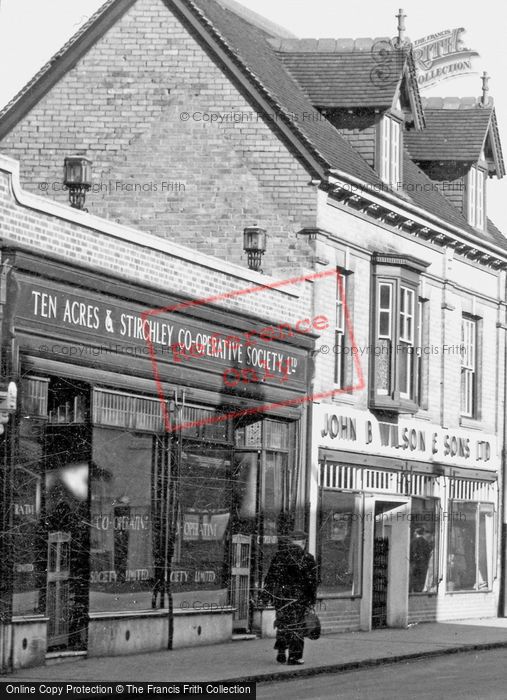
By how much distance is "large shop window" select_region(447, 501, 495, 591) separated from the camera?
3150 centimetres

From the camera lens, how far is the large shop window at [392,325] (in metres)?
27.9

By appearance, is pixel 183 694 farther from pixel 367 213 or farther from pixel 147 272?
pixel 367 213

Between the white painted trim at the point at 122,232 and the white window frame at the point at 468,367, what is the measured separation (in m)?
7.93

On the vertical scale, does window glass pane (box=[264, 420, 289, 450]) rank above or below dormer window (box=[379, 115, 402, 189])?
below

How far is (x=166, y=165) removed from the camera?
2622 centimetres

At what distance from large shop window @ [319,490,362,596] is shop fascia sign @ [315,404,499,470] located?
36.4 inches

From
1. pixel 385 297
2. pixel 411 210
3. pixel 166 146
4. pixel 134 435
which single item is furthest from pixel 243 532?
pixel 411 210

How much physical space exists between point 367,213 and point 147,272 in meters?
7.88

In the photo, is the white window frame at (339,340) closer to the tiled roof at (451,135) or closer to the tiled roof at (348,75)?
the tiled roof at (348,75)

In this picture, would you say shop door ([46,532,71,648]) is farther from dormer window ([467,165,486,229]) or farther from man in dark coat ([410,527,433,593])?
dormer window ([467,165,486,229])

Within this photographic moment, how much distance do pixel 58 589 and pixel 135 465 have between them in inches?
88.1

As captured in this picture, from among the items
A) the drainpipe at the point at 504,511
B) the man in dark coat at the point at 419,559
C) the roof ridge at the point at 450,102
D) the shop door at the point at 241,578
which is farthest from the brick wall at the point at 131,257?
the roof ridge at the point at 450,102

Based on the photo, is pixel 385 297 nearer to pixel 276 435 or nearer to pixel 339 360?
pixel 339 360

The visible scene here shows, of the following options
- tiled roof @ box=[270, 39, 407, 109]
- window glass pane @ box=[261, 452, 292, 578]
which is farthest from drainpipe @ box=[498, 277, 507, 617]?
window glass pane @ box=[261, 452, 292, 578]
